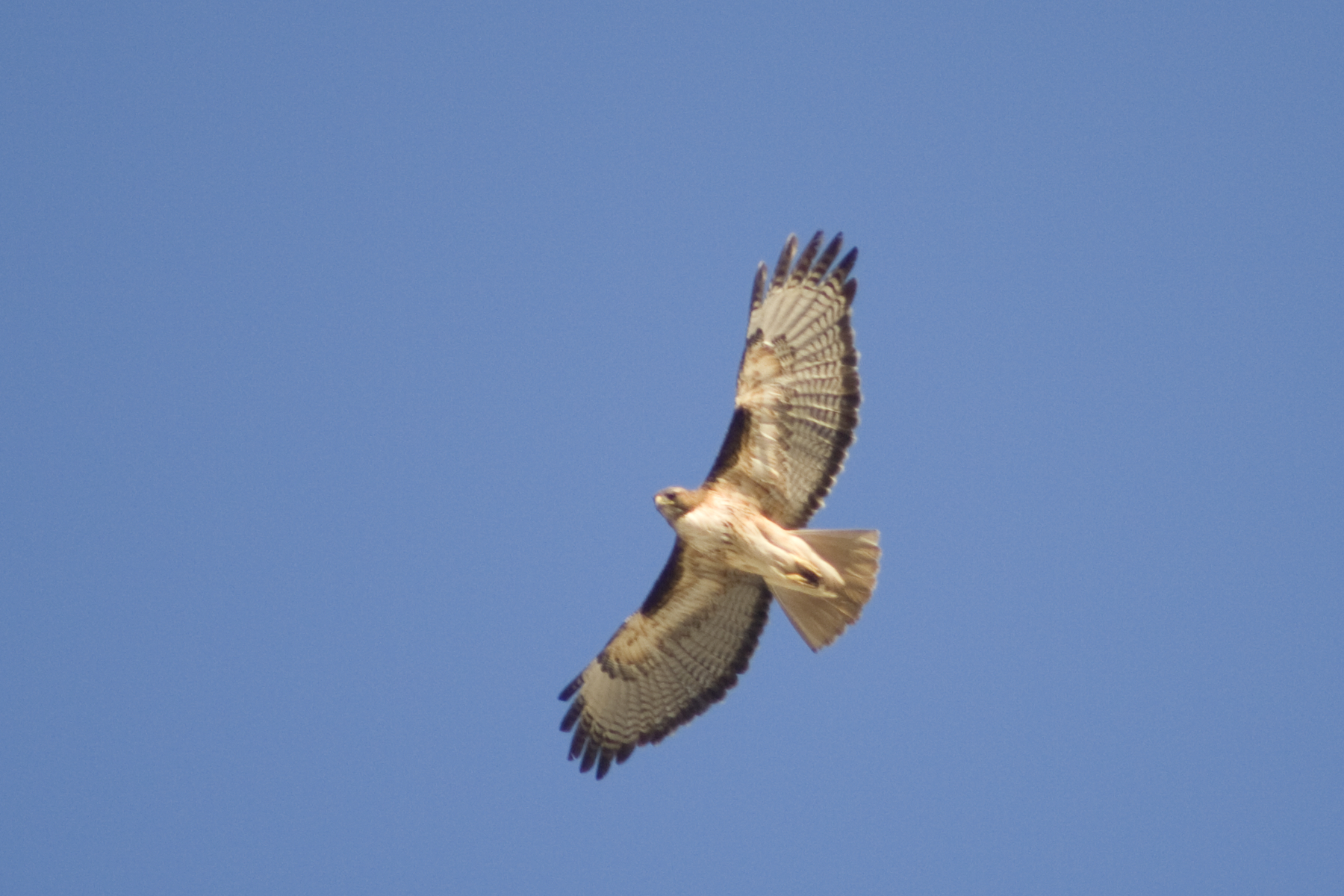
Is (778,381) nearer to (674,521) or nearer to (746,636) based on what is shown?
(674,521)

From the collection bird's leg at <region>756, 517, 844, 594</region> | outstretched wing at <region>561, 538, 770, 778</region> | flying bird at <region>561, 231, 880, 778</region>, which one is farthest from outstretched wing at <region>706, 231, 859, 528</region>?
outstretched wing at <region>561, 538, 770, 778</region>

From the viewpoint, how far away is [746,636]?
8734mm

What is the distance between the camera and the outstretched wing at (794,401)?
8094 millimetres

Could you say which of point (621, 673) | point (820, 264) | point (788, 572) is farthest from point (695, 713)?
point (820, 264)

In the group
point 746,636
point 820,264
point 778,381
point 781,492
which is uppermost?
point 820,264

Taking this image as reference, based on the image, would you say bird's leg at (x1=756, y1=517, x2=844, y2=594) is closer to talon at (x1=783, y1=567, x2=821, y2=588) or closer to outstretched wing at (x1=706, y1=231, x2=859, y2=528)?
talon at (x1=783, y1=567, x2=821, y2=588)

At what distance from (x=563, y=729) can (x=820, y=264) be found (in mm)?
3294

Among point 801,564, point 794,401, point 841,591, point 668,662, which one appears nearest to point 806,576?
point 801,564

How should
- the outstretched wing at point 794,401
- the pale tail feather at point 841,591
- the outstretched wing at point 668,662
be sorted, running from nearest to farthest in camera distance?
1. the pale tail feather at point 841,591
2. the outstretched wing at point 794,401
3. the outstretched wing at point 668,662

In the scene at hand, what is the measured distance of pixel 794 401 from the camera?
8.09 meters

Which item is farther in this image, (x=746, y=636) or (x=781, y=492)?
(x=746, y=636)

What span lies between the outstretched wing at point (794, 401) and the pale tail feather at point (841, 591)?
364mm

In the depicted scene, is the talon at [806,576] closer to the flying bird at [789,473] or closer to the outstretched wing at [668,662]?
the flying bird at [789,473]

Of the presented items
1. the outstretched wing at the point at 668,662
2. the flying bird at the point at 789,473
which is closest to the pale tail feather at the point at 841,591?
the flying bird at the point at 789,473
